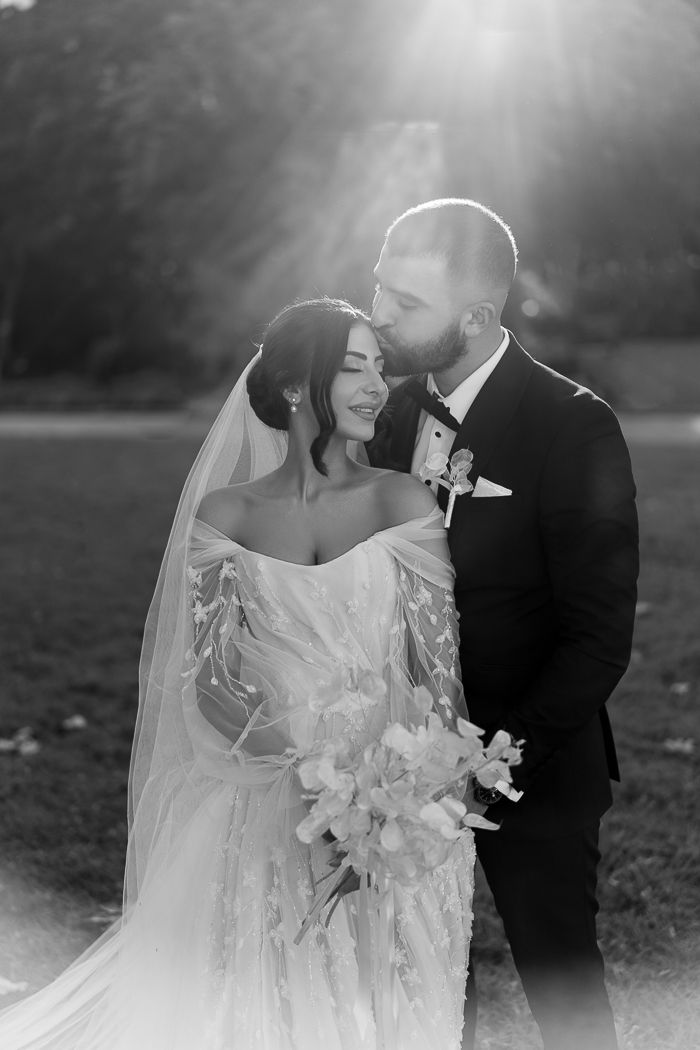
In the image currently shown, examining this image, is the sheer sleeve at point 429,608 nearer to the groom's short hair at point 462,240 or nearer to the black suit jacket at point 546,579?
the black suit jacket at point 546,579

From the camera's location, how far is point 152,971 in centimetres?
338

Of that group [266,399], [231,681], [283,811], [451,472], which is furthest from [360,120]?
[283,811]

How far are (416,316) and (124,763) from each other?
390cm

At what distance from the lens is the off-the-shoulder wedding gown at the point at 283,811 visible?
3.13 m

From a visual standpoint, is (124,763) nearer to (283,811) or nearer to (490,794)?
(283,811)

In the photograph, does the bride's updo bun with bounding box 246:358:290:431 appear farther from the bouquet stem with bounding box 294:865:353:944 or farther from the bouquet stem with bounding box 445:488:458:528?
the bouquet stem with bounding box 294:865:353:944

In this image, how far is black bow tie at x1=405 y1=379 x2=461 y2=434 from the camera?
336cm

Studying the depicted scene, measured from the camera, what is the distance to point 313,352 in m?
3.18

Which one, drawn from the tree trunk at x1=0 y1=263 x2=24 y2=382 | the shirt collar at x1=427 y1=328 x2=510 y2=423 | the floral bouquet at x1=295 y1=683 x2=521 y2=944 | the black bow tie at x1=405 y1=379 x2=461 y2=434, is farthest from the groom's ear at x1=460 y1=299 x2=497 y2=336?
the tree trunk at x1=0 y1=263 x2=24 y2=382

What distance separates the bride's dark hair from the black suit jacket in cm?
40

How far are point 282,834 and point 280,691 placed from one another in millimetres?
395

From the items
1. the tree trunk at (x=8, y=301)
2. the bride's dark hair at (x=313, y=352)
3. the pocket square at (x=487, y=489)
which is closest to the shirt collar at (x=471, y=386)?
the pocket square at (x=487, y=489)

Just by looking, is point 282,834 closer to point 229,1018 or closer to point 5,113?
point 229,1018

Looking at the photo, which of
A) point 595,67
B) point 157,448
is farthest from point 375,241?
point 157,448
